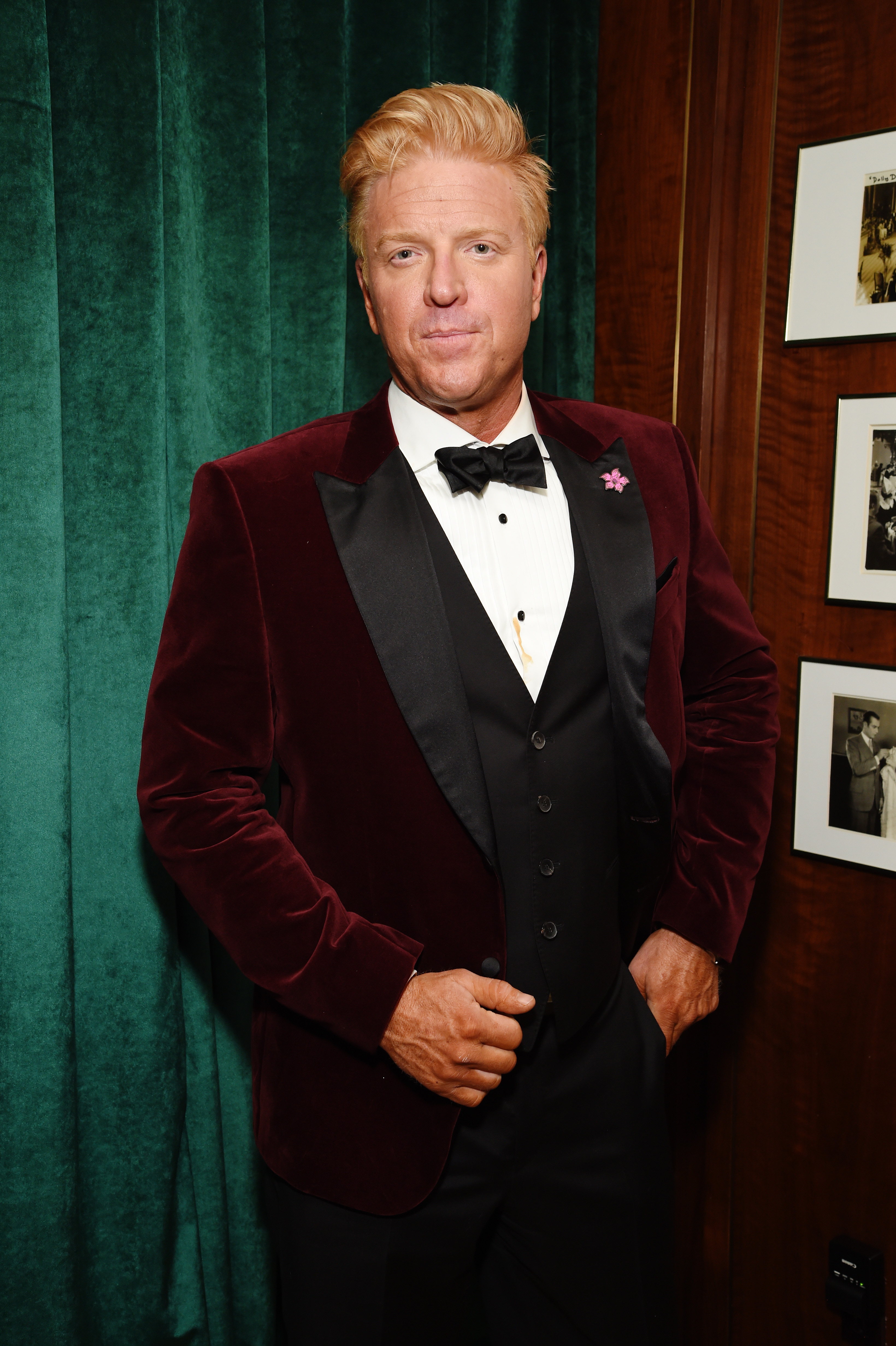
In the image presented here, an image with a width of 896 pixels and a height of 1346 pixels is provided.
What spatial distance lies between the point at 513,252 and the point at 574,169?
753 mm

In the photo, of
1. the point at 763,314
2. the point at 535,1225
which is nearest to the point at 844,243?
the point at 763,314

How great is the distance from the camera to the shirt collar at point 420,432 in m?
1.29

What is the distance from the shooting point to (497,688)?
47.3 inches

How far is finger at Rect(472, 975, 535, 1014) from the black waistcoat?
5cm

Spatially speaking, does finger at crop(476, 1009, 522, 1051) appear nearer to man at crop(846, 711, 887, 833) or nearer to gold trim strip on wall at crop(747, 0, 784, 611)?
man at crop(846, 711, 887, 833)

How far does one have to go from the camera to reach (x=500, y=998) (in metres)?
1.17

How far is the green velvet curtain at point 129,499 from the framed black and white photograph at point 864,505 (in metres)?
0.76

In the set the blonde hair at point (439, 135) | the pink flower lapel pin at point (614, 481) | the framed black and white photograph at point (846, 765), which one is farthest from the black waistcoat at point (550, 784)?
the framed black and white photograph at point (846, 765)

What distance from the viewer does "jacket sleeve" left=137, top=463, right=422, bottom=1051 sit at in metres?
1.17

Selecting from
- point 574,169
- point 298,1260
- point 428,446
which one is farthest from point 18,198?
point 298,1260

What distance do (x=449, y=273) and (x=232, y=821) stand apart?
2.18 ft

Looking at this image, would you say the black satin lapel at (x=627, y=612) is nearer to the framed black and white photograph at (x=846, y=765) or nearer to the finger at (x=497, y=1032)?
the finger at (x=497, y=1032)

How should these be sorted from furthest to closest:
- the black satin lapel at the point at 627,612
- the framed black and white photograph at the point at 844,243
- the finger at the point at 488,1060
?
the framed black and white photograph at the point at 844,243, the black satin lapel at the point at 627,612, the finger at the point at 488,1060

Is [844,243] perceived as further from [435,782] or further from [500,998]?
[500,998]
